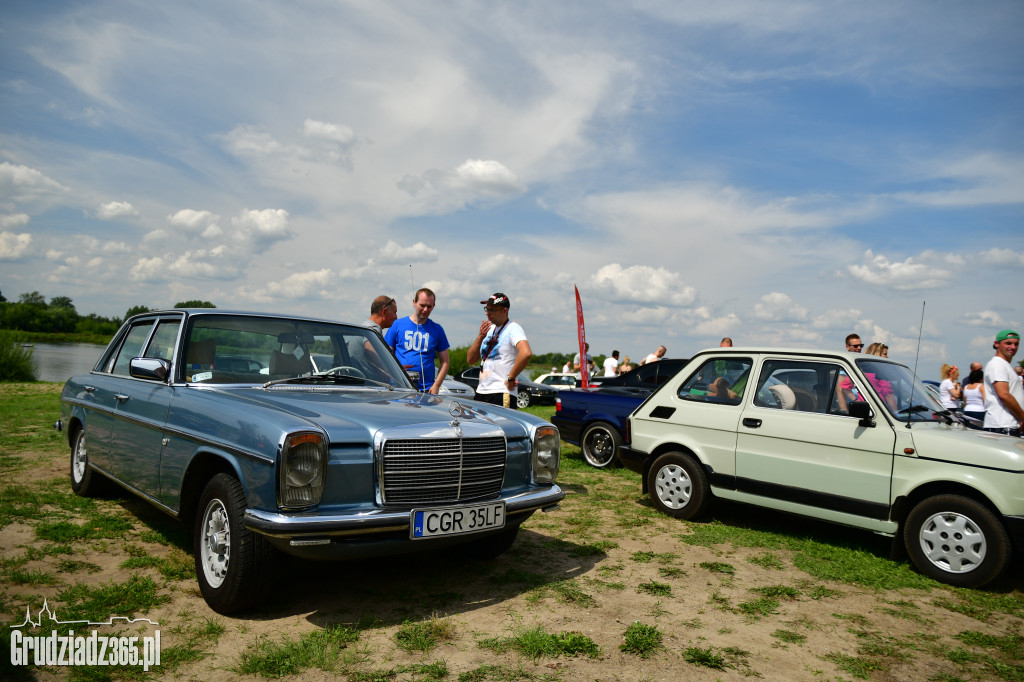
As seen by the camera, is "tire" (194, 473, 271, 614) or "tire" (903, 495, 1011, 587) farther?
"tire" (903, 495, 1011, 587)

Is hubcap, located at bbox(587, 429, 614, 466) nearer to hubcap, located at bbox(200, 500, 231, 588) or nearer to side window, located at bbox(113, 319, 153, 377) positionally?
side window, located at bbox(113, 319, 153, 377)

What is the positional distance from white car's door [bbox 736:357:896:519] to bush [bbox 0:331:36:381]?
2940 centimetres

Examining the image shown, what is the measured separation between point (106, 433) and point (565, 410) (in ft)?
19.1

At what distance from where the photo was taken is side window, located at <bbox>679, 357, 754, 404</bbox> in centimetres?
577

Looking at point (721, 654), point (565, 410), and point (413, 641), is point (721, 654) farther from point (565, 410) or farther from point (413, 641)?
point (565, 410)

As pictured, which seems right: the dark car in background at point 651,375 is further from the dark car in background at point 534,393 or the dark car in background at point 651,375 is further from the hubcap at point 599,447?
the dark car in background at point 534,393

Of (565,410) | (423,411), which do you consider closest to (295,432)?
(423,411)

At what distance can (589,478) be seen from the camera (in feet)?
26.3

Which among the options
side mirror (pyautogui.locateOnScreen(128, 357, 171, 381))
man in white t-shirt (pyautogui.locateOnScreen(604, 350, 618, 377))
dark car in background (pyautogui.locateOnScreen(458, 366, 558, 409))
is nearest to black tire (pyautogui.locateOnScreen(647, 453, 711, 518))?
side mirror (pyautogui.locateOnScreen(128, 357, 171, 381))

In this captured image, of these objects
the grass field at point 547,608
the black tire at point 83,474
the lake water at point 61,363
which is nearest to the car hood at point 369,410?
the grass field at point 547,608

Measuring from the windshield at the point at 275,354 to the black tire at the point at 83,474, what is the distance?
219 centimetres

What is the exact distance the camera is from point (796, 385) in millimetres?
5469

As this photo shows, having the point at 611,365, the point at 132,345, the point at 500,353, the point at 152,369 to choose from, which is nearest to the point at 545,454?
the point at 500,353

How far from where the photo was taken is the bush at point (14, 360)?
2508cm
